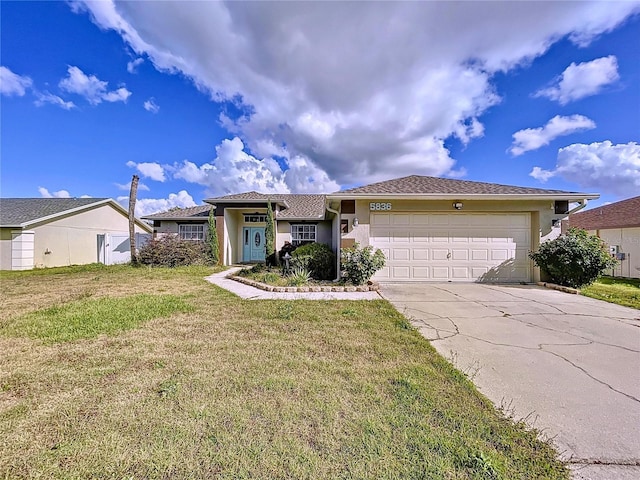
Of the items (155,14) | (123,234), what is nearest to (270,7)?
(155,14)

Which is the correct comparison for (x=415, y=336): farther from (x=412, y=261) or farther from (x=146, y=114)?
(x=146, y=114)

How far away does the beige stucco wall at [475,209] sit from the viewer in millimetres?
9055

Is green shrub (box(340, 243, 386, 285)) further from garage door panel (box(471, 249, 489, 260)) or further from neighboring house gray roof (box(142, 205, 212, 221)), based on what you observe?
neighboring house gray roof (box(142, 205, 212, 221))

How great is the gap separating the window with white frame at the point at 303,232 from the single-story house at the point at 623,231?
11.7 m

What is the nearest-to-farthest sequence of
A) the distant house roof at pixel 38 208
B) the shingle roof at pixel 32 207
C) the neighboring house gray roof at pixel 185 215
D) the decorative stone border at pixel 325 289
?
1. the decorative stone border at pixel 325 289
2. the distant house roof at pixel 38 208
3. the shingle roof at pixel 32 207
4. the neighboring house gray roof at pixel 185 215

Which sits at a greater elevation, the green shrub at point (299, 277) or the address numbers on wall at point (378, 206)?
the address numbers on wall at point (378, 206)

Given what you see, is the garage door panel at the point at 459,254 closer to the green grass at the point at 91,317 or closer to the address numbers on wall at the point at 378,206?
the address numbers on wall at the point at 378,206

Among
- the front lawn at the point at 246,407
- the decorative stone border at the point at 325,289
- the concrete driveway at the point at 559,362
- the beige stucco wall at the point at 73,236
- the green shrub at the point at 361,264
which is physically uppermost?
the beige stucco wall at the point at 73,236

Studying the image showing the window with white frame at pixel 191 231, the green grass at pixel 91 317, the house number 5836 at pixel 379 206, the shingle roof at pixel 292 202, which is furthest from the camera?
the window with white frame at pixel 191 231

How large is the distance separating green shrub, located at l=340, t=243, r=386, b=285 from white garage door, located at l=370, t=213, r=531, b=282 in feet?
2.85

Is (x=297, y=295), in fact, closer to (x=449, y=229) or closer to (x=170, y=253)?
(x=449, y=229)

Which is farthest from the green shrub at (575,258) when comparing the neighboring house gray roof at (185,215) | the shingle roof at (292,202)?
the neighboring house gray roof at (185,215)

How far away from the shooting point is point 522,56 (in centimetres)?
944

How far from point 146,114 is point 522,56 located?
15.4 metres
